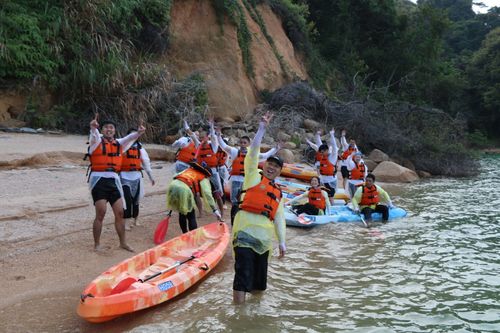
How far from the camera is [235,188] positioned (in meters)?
8.26

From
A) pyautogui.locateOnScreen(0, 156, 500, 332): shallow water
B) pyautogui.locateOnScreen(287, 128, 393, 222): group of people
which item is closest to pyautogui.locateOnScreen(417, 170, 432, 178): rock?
pyautogui.locateOnScreen(287, 128, 393, 222): group of people

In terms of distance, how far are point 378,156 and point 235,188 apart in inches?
480

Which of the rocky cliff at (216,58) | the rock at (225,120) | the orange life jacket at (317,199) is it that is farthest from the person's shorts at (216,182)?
the rocky cliff at (216,58)

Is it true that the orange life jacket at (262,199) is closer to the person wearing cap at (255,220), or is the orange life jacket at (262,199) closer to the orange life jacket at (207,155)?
the person wearing cap at (255,220)

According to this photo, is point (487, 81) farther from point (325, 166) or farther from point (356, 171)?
point (325, 166)

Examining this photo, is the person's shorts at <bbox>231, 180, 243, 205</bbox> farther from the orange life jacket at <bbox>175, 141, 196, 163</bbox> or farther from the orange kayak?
the orange kayak

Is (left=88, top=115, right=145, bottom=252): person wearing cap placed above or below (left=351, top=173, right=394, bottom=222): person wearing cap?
above

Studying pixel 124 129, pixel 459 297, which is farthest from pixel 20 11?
pixel 459 297

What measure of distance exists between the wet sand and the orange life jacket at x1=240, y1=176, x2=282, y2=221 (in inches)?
64.8

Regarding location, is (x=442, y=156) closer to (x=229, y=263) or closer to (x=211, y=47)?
(x=211, y=47)

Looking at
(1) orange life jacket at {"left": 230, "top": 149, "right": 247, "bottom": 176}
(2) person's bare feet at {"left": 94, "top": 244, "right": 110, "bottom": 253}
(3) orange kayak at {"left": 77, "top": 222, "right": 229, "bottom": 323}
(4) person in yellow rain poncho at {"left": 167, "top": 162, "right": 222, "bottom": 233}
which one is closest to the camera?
(3) orange kayak at {"left": 77, "top": 222, "right": 229, "bottom": 323}

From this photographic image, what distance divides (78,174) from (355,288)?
6344mm

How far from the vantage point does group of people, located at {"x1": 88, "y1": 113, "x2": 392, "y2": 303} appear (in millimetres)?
4590

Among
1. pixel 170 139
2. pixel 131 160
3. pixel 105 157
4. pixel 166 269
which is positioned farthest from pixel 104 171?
pixel 170 139
